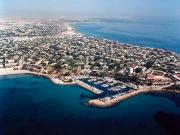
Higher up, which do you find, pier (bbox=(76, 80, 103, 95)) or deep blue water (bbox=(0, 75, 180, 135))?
pier (bbox=(76, 80, 103, 95))

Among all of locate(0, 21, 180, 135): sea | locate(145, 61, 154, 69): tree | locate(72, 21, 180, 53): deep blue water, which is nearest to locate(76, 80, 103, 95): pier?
locate(0, 21, 180, 135): sea

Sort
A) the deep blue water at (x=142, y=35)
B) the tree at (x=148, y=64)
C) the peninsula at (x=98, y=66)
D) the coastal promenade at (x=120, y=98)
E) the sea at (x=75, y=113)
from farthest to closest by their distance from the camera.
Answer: the deep blue water at (x=142, y=35)
the tree at (x=148, y=64)
the peninsula at (x=98, y=66)
the coastal promenade at (x=120, y=98)
the sea at (x=75, y=113)

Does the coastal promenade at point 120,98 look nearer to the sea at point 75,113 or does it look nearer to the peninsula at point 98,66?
the peninsula at point 98,66

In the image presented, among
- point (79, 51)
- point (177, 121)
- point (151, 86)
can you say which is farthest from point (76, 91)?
point (79, 51)

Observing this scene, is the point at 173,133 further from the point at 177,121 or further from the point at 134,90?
the point at 134,90

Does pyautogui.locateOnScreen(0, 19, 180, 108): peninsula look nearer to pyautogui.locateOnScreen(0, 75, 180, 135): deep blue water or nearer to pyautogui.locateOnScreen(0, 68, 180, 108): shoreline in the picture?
→ pyautogui.locateOnScreen(0, 68, 180, 108): shoreline

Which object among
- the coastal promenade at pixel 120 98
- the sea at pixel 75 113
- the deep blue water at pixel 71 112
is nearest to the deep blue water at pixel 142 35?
the coastal promenade at pixel 120 98

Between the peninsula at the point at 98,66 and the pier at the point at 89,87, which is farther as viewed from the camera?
the peninsula at the point at 98,66

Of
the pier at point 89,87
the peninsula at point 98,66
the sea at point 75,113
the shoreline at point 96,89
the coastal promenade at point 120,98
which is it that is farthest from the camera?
the peninsula at point 98,66

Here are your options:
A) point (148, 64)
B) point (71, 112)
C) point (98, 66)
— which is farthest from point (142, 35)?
point (71, 112)
